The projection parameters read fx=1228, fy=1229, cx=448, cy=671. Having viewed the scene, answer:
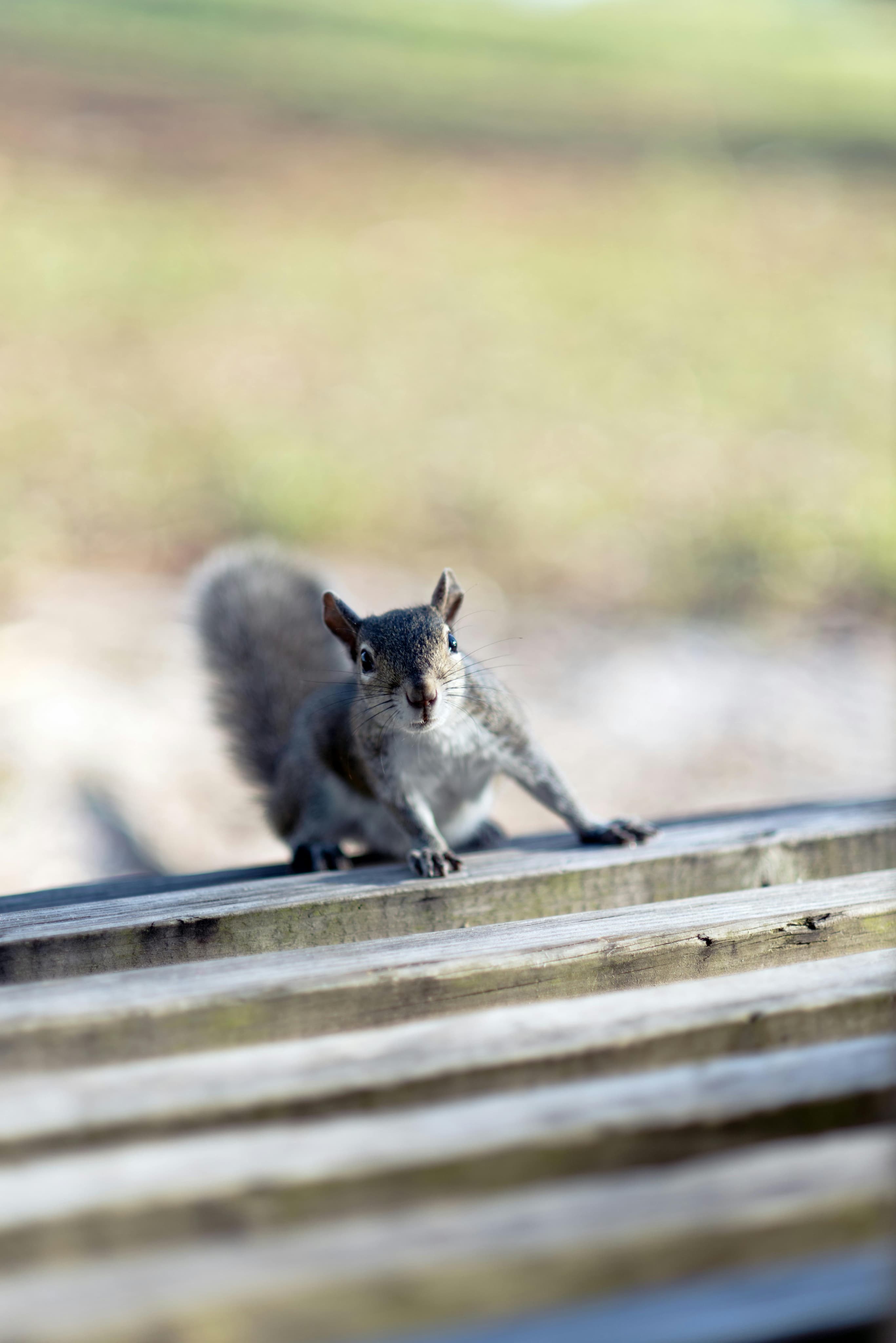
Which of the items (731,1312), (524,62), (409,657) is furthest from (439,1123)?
(524,62)

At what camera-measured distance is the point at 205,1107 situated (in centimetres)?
82

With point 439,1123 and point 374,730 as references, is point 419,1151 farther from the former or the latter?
point 374,730

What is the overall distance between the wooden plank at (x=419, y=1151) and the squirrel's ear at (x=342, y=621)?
88 centimetres

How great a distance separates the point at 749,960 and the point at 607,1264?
0.53m

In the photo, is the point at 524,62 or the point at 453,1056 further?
the point at 524,62

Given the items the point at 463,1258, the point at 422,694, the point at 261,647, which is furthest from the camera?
the point at 261,647

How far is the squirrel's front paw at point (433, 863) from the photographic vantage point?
146 centimetres

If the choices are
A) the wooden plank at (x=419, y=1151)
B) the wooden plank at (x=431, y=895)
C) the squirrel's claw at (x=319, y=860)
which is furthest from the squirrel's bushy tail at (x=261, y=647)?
the wooden plank at (x=419, y=1151)

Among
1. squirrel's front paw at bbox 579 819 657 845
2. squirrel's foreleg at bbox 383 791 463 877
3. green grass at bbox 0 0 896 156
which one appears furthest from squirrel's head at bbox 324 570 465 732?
green grass at bbox 0 0 896 156

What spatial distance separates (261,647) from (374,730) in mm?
615

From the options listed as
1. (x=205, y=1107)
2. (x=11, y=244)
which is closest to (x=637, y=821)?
(x=205, y=1107)

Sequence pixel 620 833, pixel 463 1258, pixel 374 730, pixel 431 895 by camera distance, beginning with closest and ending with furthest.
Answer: pixel 463 1258 → pixel 431 895 → pixel 620 833 → pixel 374 730

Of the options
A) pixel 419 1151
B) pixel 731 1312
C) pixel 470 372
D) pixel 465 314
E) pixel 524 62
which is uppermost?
pixel 524 62

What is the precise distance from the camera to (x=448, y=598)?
5.44ft
